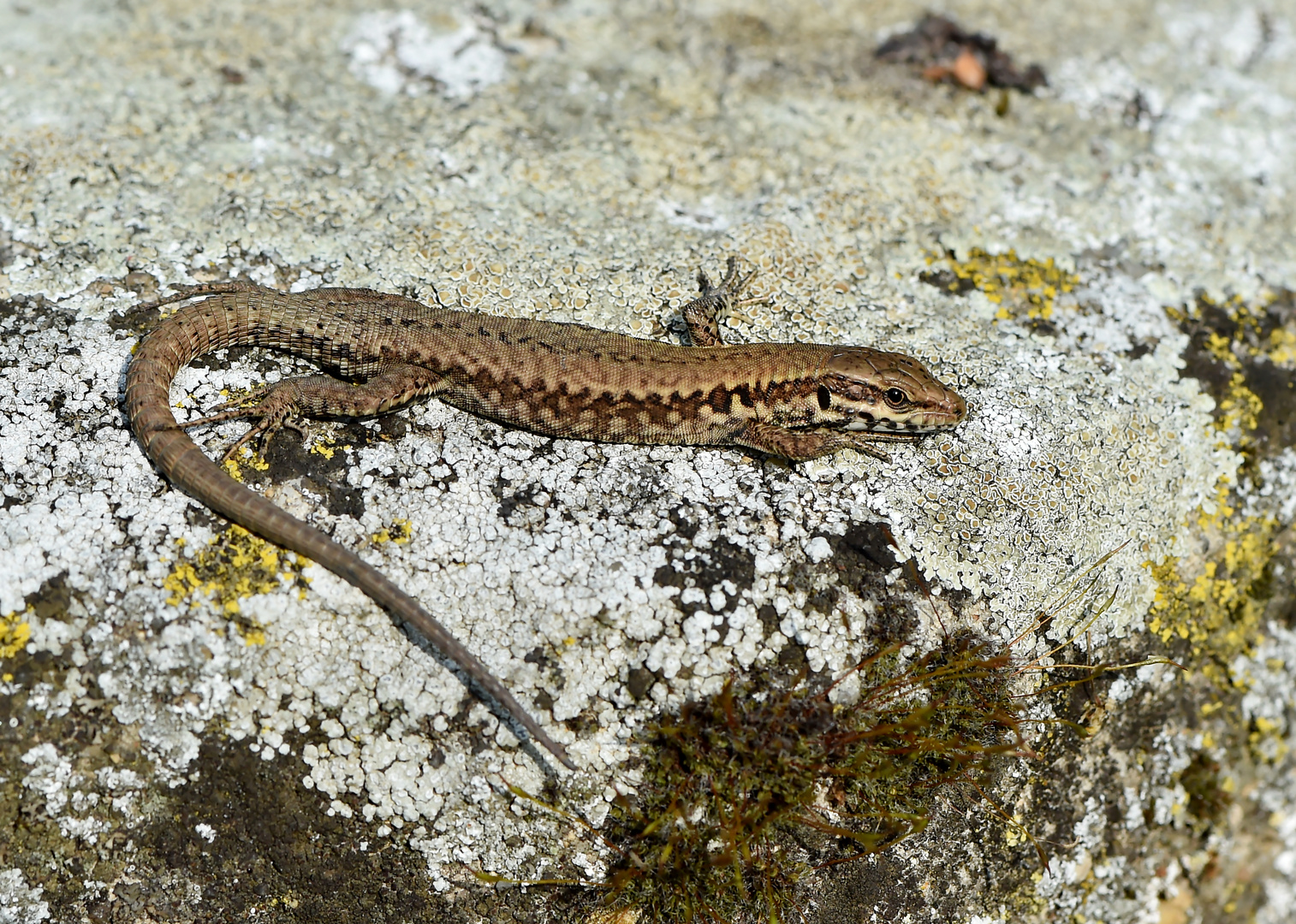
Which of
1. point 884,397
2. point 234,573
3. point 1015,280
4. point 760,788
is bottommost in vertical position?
point 760,788

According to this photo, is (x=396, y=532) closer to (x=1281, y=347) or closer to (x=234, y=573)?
(x=234, y=573)

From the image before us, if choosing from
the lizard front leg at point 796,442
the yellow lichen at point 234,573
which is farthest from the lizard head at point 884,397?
the yellow lichen at point 234,573

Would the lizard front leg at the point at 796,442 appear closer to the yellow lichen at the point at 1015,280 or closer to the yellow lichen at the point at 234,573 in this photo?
the yellow lichen at the point at 1015,280

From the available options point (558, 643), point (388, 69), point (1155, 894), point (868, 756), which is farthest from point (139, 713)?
point (1155, 894)

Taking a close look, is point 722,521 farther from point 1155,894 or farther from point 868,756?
point 1155,894

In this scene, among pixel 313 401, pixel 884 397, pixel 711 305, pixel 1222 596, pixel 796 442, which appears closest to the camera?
pixel 313 401

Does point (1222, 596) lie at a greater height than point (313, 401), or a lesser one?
lesser

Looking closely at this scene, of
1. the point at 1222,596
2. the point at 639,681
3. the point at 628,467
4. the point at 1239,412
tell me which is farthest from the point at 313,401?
the point at 1239,412
